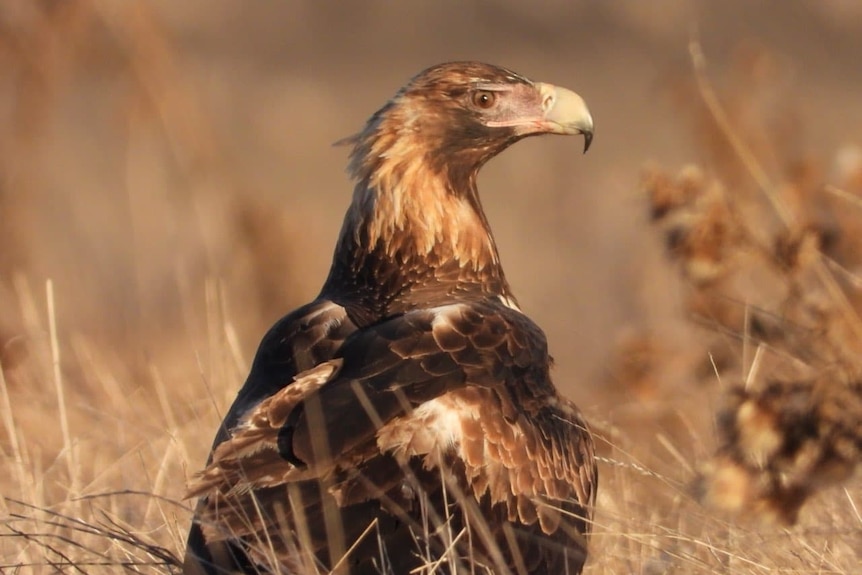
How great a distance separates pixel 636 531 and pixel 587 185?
7.05 meters

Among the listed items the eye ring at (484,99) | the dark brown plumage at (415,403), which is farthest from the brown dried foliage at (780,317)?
the eye ring at (484,99)

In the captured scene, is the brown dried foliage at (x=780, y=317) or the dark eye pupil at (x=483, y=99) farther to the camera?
the dark eye pupil at (x=483, y=99)

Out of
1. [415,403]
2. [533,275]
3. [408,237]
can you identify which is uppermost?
[408,237]

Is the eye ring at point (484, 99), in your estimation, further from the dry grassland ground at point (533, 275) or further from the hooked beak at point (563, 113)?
the dry grassland ground at point (533, 275)

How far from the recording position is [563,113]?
5.18 metres

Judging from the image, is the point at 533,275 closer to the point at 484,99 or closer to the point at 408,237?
the point at 484,99

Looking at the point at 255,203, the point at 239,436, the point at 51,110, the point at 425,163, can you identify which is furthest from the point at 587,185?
the point at 239,436

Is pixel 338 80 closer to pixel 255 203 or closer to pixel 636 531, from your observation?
Result: pixel 255 203

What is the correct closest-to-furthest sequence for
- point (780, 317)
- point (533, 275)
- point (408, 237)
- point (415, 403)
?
point (415, 403)
point (780, 317)
point (408, 237)
point (533, 275)

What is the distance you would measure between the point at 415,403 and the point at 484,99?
1427mm

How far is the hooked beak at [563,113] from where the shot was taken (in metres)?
5.17

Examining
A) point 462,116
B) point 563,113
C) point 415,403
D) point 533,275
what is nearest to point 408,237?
point 462,116

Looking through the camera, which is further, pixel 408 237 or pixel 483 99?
pixel 483 99

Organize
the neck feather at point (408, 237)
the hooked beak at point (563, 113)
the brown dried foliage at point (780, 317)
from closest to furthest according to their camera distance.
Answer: the brown dried foliage at point (780, 317) < the neck feather at point (408, 237) < the hooked beak at point (563, 113)
